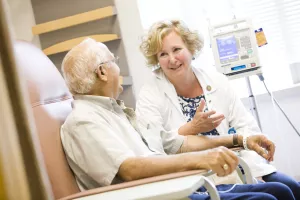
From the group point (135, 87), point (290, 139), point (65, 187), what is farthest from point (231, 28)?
point (65, 187)

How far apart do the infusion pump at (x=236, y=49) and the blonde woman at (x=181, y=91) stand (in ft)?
1.56

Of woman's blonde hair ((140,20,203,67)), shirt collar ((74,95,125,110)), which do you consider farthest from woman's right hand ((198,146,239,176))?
woman's blonde hair ((140,20,203,67))

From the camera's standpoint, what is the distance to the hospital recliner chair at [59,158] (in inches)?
39.7

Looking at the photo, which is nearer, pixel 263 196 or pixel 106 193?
pixel 106 193

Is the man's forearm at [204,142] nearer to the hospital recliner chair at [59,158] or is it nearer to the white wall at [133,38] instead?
the hospital recliner chair at [59,158]

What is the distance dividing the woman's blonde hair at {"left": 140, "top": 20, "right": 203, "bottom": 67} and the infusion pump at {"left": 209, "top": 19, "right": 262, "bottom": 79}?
0.47 metres

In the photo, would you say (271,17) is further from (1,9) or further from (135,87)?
(1,9)

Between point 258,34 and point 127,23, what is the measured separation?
89 centimetres

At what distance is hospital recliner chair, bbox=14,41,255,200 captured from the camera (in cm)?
101

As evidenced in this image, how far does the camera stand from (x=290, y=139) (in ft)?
9.46

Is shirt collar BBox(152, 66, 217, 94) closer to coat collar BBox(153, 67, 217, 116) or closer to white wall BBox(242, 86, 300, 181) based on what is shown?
coat collar BBox(153, 67, 217, 116)

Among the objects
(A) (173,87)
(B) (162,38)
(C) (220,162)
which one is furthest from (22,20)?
(C) (220,162)

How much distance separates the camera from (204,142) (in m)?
1.78

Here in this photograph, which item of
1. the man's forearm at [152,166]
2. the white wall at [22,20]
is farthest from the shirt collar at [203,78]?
the white wall at [22,20]
